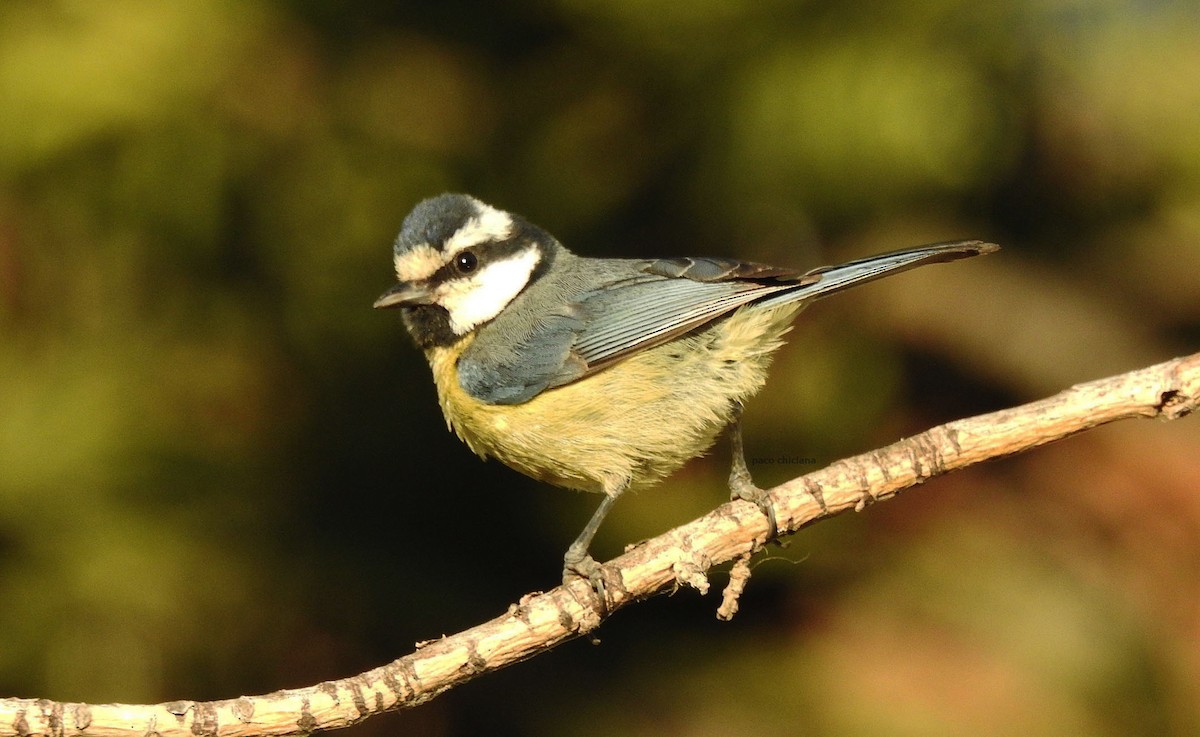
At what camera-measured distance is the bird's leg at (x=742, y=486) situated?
6.24ft

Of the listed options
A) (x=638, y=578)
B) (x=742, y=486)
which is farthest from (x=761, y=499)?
(x=638, y=578)

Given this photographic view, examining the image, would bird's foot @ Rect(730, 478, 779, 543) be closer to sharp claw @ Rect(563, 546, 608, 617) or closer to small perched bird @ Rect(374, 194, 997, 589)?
small perched bird @ Rect(374, 194, 997, 589)

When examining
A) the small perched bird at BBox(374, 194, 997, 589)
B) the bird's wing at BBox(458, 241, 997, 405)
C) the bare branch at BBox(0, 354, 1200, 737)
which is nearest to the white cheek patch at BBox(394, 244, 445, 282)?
the small perched bird at BBox(374, 194, 997, 589)

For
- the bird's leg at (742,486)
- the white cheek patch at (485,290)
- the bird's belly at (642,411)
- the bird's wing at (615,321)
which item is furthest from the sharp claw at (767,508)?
the white cheek patch at (485,290)

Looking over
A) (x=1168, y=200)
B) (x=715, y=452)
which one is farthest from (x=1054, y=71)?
(x=715, y=452)

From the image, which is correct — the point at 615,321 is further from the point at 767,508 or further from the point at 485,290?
the point at 767,508

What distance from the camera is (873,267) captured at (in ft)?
6.46

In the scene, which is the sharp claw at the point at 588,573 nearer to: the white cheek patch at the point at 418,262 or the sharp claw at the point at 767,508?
the sharp claw at the point at 767,508

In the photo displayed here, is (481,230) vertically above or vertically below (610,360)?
above

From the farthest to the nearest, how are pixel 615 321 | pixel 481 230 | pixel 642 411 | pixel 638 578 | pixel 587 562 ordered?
pixel 481 230, pixel 615 321, pixel 642 411, pixel 587 562, pixel 638 578

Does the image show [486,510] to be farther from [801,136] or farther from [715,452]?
[801,136]

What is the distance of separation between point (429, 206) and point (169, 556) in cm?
94

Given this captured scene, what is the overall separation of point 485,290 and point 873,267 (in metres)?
0.92

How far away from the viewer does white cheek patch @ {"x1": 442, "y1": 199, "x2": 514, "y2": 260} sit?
2.36 meters
